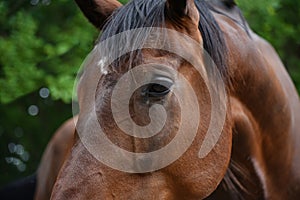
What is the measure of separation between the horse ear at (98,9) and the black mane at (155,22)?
151 mm

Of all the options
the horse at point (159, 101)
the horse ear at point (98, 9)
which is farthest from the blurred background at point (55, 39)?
the horse at point (159, 101)

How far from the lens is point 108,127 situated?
2.10 meters

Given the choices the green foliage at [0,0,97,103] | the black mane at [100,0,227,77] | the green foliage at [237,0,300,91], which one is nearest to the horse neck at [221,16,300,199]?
the black mane at [100,0,227,77]

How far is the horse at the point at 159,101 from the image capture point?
6.86ft

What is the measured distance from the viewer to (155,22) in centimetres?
226

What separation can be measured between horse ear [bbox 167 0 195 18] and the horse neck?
0.33 metres

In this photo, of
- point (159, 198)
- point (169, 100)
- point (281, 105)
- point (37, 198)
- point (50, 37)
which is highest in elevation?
point (169, 100)

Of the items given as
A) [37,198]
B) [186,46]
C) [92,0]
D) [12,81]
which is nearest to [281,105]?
[186,46]

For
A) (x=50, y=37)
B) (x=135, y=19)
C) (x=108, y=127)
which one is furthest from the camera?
(x=50, y=37)

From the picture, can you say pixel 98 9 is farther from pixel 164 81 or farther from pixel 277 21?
pixel 277 21

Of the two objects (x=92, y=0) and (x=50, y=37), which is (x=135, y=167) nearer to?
(x=92, y=0)

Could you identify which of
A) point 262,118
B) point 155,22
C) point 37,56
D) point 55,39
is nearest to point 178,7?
point 155,22

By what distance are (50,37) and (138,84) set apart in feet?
6.91

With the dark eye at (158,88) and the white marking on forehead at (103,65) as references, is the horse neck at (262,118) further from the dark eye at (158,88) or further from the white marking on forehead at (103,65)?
the white marking on forehead at (103,65)
